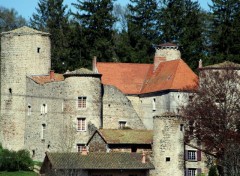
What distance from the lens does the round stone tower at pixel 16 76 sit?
73125 mm

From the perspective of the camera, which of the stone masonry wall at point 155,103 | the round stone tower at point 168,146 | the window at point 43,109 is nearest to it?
the round stone tower at point 168,146

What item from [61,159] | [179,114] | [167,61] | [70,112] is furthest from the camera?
[167,61]

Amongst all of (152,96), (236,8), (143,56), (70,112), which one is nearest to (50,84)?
(70,112)

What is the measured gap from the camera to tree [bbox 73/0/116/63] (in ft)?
272

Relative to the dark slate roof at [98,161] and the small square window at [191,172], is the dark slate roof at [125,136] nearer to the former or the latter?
the dark slate roof at [98,161]

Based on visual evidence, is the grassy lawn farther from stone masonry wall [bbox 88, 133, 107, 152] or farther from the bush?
stone masonry wall [bbox 88, 133, 107, 152]

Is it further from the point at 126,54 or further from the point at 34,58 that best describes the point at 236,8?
the point at 34,58

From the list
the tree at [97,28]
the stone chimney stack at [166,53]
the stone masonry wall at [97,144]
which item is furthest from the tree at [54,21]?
the stone masonry wall at [97,144]

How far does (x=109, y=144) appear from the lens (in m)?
64.8

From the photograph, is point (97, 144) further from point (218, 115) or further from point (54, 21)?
point (54, 21)

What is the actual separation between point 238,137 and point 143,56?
2215 cm

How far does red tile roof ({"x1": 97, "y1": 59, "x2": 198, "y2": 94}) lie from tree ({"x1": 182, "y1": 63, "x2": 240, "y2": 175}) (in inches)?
220

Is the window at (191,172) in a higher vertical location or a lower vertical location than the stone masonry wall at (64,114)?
lower

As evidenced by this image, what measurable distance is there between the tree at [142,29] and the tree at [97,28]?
192 centimetres
